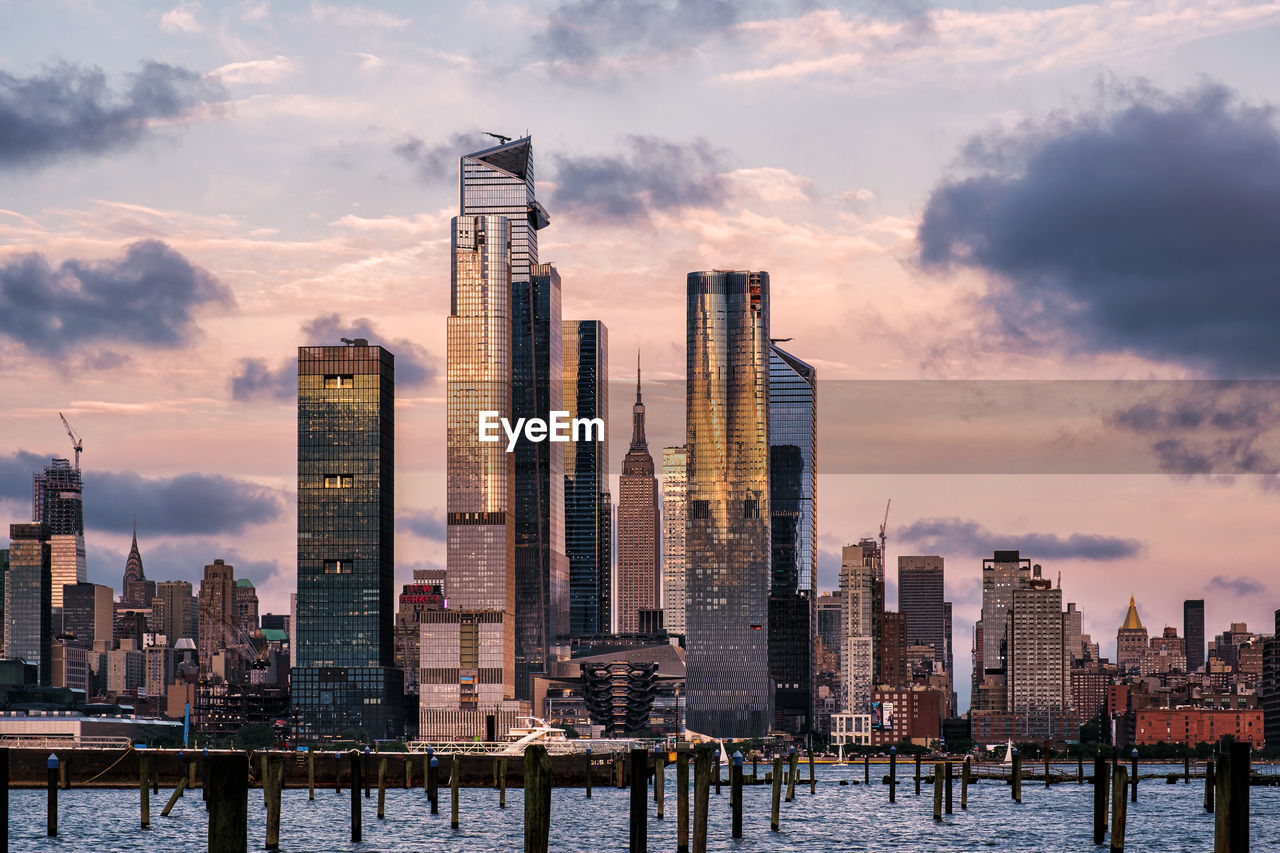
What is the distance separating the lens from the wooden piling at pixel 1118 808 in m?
107

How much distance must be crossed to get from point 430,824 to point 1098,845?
1975 inches

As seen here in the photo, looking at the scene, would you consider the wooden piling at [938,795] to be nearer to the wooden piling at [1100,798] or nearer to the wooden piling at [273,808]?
the wooden piling at [1100,798]

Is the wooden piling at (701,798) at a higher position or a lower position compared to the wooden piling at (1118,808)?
higher

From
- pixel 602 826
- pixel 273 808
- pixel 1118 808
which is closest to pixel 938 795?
pixel 602 826

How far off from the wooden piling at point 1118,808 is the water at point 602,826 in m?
8.06

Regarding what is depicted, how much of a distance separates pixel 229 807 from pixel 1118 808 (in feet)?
240

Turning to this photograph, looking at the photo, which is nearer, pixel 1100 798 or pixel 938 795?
pixel 1100 798

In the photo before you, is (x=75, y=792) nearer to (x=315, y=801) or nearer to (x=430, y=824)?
(x=315, y=801)

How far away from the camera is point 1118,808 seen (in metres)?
109

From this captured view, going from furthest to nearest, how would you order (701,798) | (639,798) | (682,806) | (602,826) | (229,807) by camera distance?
(602,826)
(682,806)
(701,798)
(639,798)
(229,807)

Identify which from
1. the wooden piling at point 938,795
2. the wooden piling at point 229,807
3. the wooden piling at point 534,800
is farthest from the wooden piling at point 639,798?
the wooden piling at point 938,795

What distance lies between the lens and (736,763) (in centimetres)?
12081

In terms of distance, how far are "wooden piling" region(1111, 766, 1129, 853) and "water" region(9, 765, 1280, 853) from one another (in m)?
8.06

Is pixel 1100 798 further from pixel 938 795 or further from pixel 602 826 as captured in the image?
pixel 602 826
